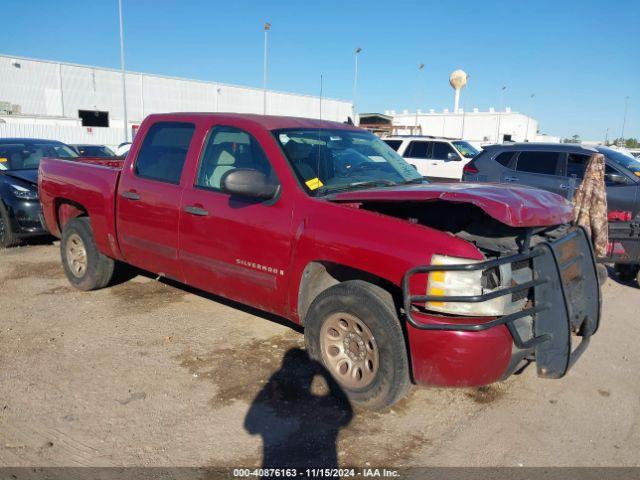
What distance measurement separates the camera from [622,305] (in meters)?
6.17

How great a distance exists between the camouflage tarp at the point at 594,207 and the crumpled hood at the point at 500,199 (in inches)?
81.7

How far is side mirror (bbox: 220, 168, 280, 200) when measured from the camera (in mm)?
3676

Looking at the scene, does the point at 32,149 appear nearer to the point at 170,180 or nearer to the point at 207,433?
the point at 170,180

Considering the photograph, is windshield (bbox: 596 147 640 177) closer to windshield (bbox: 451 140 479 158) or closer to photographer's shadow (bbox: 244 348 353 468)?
windshield (bbox: 451 140 479 158)

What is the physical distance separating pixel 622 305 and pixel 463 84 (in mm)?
61604

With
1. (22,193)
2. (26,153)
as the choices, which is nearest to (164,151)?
(22,193)

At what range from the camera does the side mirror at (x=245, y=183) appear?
368 centimetres

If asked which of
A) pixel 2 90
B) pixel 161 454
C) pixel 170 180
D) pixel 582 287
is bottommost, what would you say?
pixel 161 454

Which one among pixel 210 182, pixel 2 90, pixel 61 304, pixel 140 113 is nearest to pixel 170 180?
pixel 210 182

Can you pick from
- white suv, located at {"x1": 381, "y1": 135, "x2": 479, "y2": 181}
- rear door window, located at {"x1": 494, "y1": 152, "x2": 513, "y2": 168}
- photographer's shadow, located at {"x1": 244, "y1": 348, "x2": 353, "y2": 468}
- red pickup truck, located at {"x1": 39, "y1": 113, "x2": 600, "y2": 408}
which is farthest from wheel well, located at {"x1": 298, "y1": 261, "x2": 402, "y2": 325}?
white suv, located at {"x1": 381, "y1": 135, "x2": 479, "y2": 181}

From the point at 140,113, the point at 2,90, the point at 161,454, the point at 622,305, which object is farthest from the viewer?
the point at 140,113

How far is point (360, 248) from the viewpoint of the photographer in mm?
3297

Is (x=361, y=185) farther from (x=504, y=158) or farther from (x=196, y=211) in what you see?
(x=504, y=158)

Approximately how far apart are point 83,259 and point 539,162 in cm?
741
